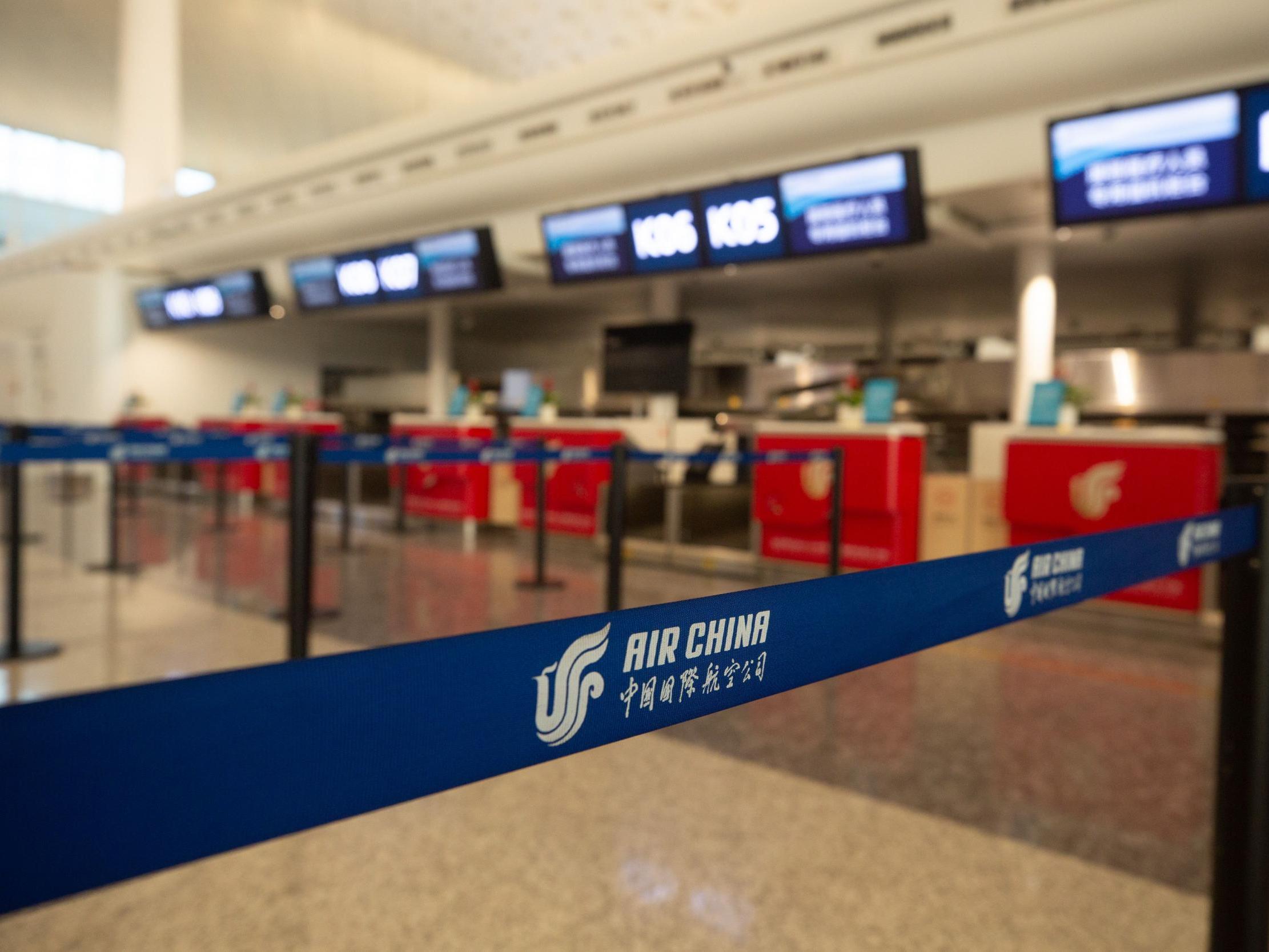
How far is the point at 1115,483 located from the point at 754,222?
2962 mm

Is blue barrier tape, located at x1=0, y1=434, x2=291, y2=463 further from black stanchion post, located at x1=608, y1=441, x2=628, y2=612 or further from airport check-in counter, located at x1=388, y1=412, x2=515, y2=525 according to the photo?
airport check-in counter, located at x1=388, y1=412, x2=515, y2=525

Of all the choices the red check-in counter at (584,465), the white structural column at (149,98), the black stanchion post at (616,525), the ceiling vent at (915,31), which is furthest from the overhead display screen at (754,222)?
the white structural column at (149,98)

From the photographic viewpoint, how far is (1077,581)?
1.34 meters

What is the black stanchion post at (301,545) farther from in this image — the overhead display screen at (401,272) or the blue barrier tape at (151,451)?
the overhead display screen at (401,272)

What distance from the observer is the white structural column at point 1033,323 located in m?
7.12

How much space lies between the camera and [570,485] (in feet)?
25.9

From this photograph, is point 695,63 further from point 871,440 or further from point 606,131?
point 871,440

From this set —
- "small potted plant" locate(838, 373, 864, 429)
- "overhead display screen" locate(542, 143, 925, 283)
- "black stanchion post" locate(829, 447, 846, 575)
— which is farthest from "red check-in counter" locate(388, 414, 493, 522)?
"black stanchion post" locate(829, 447, 846, 575)

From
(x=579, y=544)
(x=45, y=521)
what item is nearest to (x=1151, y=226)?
(x=579, y=544)

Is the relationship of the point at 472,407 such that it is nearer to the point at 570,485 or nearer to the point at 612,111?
the point at 570,485

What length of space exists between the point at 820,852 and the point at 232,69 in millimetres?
16439

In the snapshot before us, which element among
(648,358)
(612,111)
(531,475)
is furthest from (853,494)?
(612,111)

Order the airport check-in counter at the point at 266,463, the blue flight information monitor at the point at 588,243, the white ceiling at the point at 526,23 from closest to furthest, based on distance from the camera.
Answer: the blue flight information monitor at the point at 588,243 → the airport check-in counter at the point at 266,463 → the white ceiling at the point at 526,23

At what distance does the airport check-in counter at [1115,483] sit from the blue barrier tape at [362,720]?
5.07 metres
